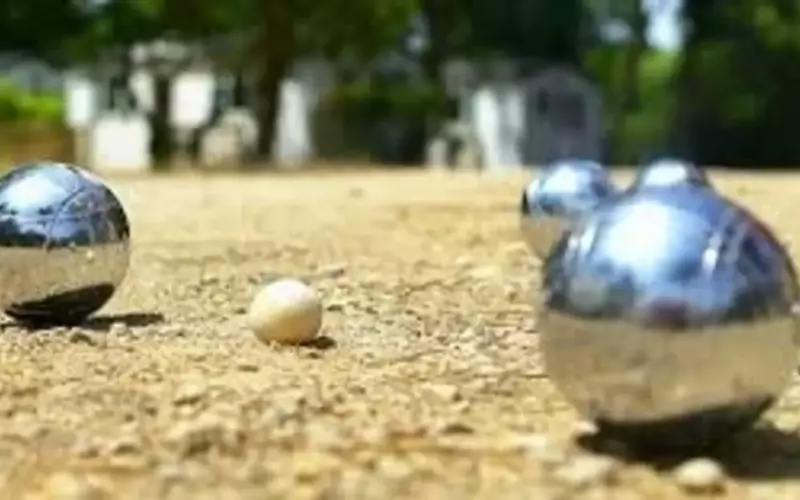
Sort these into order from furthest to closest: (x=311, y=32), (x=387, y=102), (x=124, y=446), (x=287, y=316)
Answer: (x=387, y=102)
(x=311, y=32)
(x=287, y=316)
(x=124, y=446)

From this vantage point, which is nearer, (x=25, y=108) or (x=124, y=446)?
(x=124, y=446)

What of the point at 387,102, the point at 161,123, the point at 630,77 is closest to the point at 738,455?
the point at 161,123

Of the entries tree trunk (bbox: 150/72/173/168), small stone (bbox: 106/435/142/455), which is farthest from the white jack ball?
tree trunk (bbox: 150/72/173/168)

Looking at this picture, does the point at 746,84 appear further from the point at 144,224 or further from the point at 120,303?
the point at 120,303

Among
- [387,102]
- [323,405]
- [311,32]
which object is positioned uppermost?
[323,405]

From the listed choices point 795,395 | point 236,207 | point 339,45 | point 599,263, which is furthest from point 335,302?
point 339,45

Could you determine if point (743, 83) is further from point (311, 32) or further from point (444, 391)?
point (444, 391)

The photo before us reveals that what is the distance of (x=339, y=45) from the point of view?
42.8 meters

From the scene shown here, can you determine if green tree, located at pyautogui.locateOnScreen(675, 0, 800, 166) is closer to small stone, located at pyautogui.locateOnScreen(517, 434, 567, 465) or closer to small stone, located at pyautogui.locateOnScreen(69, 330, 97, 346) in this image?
small stone, located at pyautogui.locateOnScreen(69, 330, 97, 346)

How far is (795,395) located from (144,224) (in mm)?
12607

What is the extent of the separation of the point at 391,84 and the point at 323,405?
154 ft

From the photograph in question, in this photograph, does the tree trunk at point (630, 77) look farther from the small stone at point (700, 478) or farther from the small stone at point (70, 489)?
the small stone at point (70, 489)

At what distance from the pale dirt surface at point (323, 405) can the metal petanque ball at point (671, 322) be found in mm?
174

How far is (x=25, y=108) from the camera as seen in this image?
52062 mm
